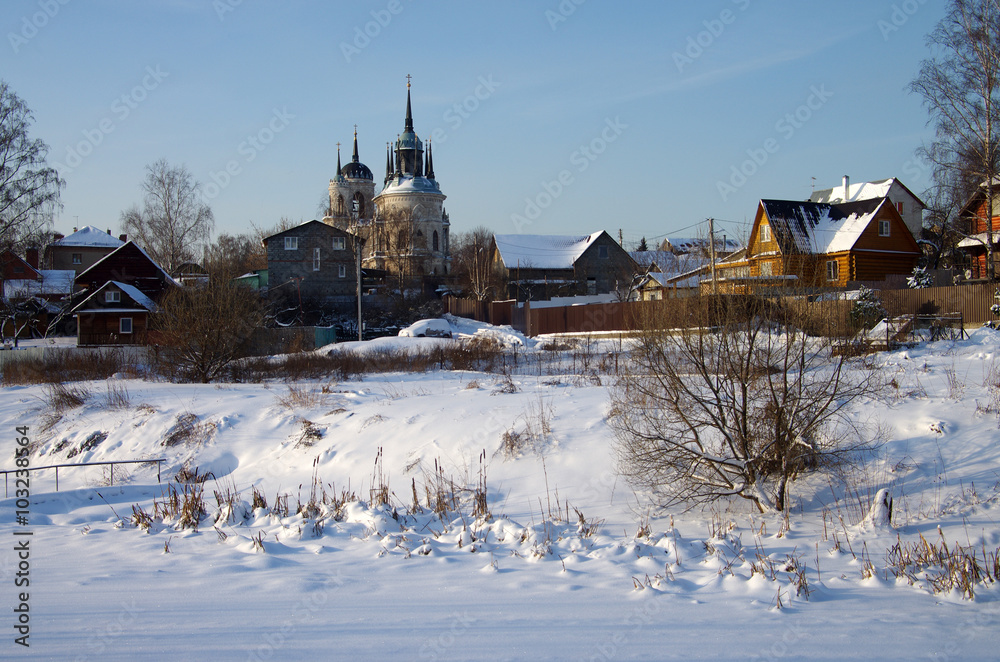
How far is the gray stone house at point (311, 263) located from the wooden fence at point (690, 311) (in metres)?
8.77

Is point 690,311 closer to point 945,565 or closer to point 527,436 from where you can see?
point 945,565

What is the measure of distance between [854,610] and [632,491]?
11.5ft

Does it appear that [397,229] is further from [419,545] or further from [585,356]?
[419,545]

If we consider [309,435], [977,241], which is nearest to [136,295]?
[309,435]

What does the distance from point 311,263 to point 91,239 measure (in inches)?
1229

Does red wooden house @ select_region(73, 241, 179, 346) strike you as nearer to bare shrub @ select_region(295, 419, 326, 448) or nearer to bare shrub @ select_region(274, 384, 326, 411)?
bare shrub @ select_region(274, 384, 326, 411)

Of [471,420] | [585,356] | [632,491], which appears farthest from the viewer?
[585,356]

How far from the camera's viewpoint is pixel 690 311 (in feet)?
24.8

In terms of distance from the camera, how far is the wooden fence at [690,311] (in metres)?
7.26

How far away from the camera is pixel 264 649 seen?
14.8 ft

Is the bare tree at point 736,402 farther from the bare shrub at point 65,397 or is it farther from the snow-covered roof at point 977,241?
the snow-covered roof at point 977,241

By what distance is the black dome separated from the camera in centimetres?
8969

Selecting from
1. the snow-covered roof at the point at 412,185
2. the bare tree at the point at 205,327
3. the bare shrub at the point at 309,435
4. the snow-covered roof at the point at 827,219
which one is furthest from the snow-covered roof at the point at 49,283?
the snow-covered roof at the point at 827,219

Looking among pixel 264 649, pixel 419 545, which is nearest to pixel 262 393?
pixel 419 545
